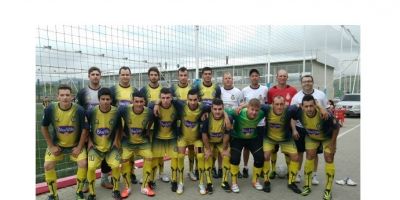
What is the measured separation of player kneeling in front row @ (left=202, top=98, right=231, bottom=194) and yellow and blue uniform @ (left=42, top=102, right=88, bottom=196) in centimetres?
154

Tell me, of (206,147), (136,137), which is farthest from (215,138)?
(136,137)

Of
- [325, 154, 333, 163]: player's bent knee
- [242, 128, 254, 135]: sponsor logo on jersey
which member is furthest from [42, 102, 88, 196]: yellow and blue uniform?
[325, 154, 333, 163]: player's bent knee

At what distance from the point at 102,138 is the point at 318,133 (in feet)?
8.98

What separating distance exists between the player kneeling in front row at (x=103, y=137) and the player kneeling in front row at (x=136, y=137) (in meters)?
0.11

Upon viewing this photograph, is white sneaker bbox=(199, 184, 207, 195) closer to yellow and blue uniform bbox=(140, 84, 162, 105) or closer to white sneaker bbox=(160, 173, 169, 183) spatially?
white sneaker bbox=(160, 173, 169, 183)

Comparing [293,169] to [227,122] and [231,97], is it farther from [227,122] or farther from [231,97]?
[231,97]

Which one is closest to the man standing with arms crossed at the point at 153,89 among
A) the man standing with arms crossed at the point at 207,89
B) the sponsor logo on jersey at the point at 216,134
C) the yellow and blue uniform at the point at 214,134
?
the man standing with arms crossed at the point at 207,89

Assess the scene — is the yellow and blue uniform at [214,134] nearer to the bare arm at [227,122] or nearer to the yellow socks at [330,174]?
the bare arm at [227,122]

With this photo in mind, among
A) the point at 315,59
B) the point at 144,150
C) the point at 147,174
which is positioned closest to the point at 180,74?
the point at 144,150

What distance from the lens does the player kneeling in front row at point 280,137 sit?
4020mm

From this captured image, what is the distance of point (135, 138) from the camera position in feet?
12.8

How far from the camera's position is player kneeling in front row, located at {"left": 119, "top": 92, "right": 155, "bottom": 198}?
3801 millimetres

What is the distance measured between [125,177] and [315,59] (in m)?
6.70
